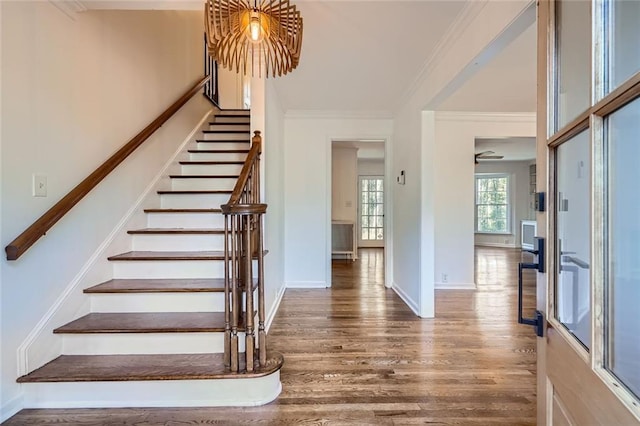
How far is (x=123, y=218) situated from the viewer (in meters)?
2.71

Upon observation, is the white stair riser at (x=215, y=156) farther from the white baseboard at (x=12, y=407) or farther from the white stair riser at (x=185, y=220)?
the white baseboard at (x=12, y=407)

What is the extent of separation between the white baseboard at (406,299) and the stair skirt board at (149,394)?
2105mm

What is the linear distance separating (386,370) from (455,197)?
3.09m

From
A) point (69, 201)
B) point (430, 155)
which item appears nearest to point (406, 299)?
point (430, 155)

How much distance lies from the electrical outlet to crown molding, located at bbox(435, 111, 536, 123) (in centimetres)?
426

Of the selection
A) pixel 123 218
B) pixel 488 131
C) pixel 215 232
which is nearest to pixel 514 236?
pixel 488 131

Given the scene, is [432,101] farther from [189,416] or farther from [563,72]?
[189,416]

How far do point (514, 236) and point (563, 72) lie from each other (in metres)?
9.45

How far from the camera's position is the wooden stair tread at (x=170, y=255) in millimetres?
2488

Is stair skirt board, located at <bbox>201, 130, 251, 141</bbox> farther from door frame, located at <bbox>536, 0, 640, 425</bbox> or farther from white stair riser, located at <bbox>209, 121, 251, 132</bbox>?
A: door frame, located at <bbox>536, 0, 640, 425</bbox>

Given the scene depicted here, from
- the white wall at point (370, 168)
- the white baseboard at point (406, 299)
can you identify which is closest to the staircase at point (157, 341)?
the white baseboard at point (406, 299)

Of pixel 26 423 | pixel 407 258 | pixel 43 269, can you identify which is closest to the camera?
pixel 26 423

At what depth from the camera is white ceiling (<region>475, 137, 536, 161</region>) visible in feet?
19.2

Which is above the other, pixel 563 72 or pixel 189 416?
pixel 563 72
